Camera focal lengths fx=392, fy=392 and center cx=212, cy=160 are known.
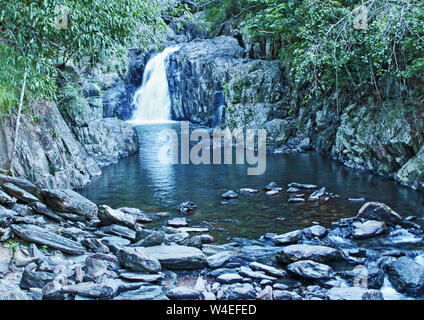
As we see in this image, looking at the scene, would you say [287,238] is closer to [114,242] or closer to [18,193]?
[114,242]

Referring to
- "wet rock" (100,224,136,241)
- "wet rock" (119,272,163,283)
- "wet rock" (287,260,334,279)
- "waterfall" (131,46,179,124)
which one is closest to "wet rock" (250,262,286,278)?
"wet rock" (287,260,334,279)

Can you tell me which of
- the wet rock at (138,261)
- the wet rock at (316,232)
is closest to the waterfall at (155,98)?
the wet rock at (316,232)

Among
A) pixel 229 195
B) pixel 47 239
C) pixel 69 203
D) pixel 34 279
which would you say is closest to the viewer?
pixel 34 279

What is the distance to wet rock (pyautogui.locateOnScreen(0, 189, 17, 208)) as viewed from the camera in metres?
7.75

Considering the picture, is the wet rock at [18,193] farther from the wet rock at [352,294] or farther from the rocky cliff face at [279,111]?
the rocky cliff face at [279,111]

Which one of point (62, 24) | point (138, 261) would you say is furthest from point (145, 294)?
point (62, 24)

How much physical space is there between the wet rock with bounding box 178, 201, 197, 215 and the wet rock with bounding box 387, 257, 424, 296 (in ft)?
18.0

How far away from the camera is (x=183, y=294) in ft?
17.3

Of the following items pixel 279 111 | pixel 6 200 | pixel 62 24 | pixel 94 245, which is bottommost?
pixel 94 245

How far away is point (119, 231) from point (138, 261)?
223 cm

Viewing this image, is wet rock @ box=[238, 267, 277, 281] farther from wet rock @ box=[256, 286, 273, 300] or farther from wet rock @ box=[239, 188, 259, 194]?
wet rock @ box=[239, 188, 259, 194]

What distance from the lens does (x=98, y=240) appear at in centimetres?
726

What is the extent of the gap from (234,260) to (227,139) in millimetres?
17669

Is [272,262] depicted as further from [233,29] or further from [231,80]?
[233,29]
